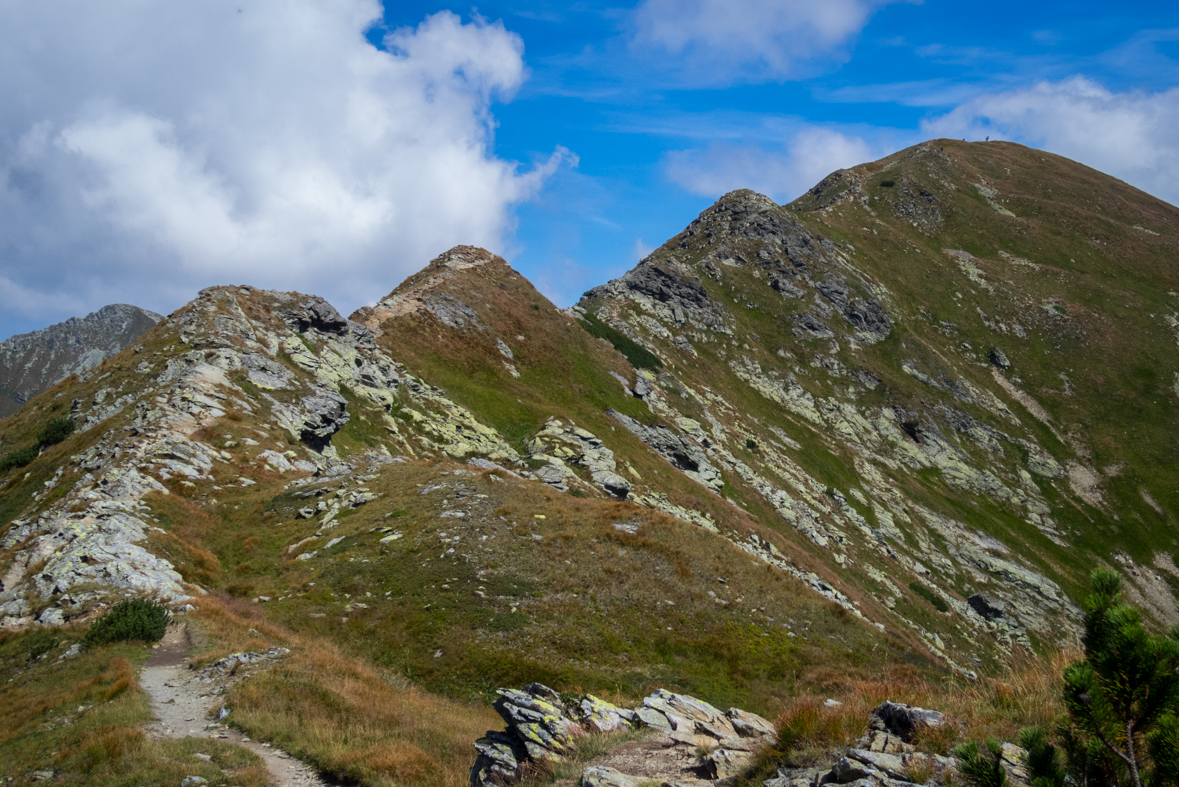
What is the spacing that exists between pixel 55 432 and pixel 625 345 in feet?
194

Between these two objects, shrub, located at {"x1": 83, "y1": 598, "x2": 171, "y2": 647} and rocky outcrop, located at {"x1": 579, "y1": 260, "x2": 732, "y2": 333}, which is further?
rocky outcrop, located at {"x1": 579, "y1": 260, "x2": 732, "y2": 333}

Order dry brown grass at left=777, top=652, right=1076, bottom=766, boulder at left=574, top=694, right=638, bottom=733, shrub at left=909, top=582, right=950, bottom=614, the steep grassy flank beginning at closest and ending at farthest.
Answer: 1. dry brown grass at left=777, top=652, right=1076, bottom=766
2. boulder at left=574, top=694, right=638, bottom=733
3. shrub at left=909, top=582, right=950, bottom=614
4. the steep grassy flank

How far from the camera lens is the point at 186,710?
12258mm

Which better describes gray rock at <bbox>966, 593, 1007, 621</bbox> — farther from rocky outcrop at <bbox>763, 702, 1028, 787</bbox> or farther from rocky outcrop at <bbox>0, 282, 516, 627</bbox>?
rocky outcrop at <bbox>763, 702, 1028, 787</bbox>

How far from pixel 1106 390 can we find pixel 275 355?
130330 mm

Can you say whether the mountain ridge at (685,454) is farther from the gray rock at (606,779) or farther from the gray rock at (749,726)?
the gray rock at (606,779)

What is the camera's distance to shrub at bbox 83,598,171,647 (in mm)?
14875

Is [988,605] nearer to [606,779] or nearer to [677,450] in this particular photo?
[677,450]

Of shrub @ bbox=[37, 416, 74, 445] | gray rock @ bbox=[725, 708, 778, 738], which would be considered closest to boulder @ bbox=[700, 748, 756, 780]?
gray rock @ bbox=[725, 708, 778, 738]

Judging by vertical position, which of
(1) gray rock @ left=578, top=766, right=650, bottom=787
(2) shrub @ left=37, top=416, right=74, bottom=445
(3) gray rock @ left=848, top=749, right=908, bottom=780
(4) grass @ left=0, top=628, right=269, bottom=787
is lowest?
(4) grass @ left=0, top=628, right=269, bottom=787

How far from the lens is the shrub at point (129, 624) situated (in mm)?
14875

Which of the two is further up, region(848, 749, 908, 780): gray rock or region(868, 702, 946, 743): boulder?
region(868, 702, 946, 743): boulder

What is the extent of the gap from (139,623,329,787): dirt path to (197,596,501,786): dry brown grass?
281 millimetres

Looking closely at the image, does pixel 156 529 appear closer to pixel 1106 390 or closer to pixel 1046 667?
pixel 1046 667
